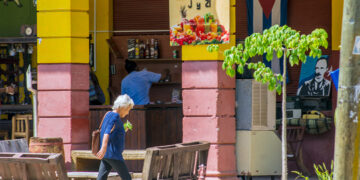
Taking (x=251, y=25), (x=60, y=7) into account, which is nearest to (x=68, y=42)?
(x=60, y=7)

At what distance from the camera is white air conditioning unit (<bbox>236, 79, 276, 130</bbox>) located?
12195mm

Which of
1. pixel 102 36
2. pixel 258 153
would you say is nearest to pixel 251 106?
pixel 258 153

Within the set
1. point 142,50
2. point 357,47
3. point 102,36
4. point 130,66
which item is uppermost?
point 102,36

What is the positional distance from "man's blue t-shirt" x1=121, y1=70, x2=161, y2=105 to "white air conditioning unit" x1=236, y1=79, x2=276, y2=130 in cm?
206

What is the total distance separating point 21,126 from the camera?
15.0 metres

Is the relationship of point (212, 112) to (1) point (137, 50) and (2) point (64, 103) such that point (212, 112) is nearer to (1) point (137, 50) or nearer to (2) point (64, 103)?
(2) point (64, 103)

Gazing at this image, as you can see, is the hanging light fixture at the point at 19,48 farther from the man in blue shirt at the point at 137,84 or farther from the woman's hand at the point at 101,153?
the woman's hand at the point at 101,153

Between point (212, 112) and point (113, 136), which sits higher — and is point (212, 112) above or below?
above

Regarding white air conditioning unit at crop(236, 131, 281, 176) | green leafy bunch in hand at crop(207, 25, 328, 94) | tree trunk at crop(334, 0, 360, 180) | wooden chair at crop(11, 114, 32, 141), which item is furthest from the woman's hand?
wooden chair at crop(11, 114, 32, 141)

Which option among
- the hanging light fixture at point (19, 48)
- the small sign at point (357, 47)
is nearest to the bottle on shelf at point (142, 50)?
the hanging light fixture at point (19, 48)

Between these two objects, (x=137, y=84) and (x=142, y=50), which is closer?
(x=137, y=84)

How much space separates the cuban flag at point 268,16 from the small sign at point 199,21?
9.36ft

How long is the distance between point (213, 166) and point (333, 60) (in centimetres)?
369

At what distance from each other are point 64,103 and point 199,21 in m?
2.44
